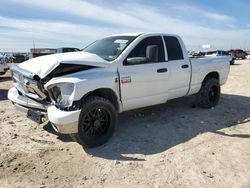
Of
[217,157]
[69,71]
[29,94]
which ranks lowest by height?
[217,157]

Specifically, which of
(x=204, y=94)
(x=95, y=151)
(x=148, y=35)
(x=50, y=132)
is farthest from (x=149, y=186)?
(x=204, y=94)

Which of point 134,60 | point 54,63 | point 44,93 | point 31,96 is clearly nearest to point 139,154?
point 134,60

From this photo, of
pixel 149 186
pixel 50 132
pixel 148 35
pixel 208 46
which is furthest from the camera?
pixel 208 46

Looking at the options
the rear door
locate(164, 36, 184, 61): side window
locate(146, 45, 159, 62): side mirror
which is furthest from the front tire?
locate(164, 36, 184, 61): side window

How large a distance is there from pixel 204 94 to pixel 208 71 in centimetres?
61

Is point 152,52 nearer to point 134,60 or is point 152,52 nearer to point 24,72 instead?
point 134,60

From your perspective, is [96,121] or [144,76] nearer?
[96,121]

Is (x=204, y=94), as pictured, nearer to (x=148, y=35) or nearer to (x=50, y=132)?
(x=148, y=35)

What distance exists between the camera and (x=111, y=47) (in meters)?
5.89

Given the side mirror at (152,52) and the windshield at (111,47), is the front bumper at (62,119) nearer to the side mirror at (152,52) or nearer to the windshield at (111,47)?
the windshield at (111,47)

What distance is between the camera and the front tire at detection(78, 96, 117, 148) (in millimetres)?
4730

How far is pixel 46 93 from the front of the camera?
190 inches

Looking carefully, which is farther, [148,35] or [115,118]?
[148,35]

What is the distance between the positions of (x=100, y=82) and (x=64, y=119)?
2.91 feet
